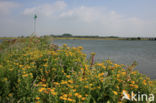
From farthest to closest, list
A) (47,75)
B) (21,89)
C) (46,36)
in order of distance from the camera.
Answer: (46,36), (47,75), (21,89)

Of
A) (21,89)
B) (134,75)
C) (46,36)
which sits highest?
(46,36)

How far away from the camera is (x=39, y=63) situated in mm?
5922

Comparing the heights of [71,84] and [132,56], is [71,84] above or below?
above

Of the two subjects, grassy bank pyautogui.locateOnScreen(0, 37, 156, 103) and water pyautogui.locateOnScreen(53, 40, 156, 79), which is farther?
water pyautogui.locateOnScreen(53, 40, 156, 79)

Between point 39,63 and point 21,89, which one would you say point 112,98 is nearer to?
point 21,89

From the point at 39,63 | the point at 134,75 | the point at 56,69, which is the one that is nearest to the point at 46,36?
the point at 39,63

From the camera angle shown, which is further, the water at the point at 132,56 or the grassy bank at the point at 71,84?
the water at the point at 132,56

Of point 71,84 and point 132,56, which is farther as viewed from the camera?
point 132,56

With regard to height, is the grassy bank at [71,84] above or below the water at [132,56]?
above

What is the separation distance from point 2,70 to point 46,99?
2.41 meters

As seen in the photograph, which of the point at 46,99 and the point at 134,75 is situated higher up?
the point at 134,75

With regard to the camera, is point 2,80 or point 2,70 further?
point 2,70

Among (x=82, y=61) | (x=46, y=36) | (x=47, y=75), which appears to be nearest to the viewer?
(x=47, y=75)

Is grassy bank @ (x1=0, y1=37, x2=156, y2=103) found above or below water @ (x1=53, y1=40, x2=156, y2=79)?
above
